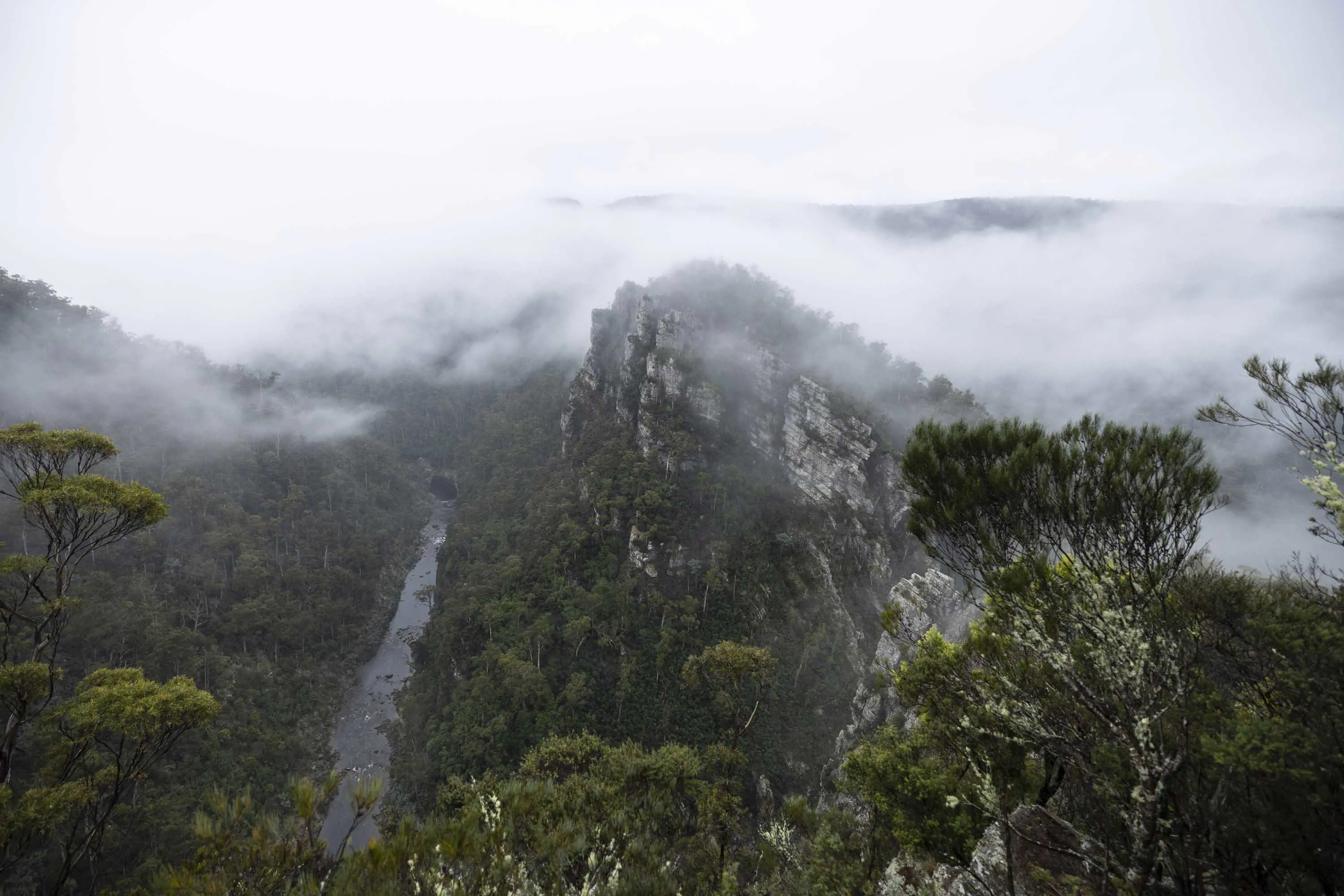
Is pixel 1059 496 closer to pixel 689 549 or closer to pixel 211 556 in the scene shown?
pixel 689 549

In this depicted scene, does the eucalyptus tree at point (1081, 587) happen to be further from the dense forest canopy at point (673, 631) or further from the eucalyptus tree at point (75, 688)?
the eucalyptus tree at point (75, 688)

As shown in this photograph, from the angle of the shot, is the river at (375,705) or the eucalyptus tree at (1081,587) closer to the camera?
the eucalyptus tree at (1081,587)

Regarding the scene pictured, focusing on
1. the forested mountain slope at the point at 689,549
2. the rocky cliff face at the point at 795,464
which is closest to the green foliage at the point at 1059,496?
the rocky cliff face at the point at 795,464

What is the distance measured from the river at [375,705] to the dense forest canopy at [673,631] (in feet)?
6.12

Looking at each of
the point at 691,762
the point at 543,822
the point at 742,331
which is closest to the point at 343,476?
the point at 742,331

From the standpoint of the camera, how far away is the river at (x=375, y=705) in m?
35.6

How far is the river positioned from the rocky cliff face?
25.6 meters

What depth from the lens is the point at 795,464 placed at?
5250 cm

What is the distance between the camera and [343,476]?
71.5 metres

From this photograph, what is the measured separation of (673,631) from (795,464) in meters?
22.2

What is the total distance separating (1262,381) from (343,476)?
85.5 meters

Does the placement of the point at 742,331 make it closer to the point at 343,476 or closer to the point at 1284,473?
the point at 343,476

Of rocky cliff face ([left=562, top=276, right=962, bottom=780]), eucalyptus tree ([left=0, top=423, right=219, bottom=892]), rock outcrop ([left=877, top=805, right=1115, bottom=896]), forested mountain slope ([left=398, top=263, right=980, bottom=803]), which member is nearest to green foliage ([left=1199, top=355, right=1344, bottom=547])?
rock outcrop ([left=877, top=805, right=1115, bottom=896])

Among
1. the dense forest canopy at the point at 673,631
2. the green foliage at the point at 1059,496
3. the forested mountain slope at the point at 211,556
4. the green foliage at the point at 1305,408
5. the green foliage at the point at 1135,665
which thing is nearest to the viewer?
the green foliage at the point at 1135,665
